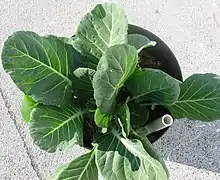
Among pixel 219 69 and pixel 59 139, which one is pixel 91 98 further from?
pixel 219 69

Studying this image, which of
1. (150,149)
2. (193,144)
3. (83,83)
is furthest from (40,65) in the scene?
(193,144)

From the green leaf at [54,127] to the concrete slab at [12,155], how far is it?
0.21 meters

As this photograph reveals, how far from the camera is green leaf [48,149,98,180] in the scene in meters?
0.59

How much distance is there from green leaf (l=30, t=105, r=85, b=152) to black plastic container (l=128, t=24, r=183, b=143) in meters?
0.13

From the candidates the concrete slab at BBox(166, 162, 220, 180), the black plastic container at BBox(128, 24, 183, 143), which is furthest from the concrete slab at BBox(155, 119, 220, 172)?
the black plastic container at BBox(128, 24, 183, 143)

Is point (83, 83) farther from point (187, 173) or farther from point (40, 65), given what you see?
point (187, 173)

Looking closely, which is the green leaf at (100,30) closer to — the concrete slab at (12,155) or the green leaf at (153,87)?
the green leaf at (153,87)

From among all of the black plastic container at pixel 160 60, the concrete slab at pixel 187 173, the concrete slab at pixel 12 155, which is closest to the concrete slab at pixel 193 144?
the concrete slab at pixel 187 173

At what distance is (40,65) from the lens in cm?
57

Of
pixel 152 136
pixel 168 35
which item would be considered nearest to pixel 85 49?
pixel 152 136

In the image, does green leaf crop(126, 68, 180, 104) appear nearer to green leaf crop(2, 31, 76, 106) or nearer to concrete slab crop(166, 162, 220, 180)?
green leaf crop(2, 31, 76, 106)

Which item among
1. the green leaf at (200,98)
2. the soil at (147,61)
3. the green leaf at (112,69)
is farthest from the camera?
the soil at (147,61)

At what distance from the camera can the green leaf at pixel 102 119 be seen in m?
0.58

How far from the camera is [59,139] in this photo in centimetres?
57
